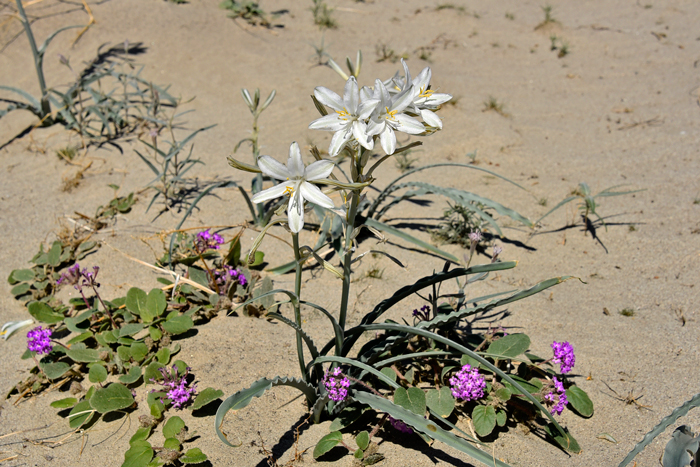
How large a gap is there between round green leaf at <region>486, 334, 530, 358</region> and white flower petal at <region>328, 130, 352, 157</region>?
1091 millimetres

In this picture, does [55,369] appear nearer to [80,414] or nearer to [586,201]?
[80,414]

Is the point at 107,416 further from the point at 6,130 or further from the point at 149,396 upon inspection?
the point at 6,130

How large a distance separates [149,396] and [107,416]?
0.66ft

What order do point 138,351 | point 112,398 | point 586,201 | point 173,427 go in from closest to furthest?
point 173,427
point 112,398
point 138,351
point 586,201

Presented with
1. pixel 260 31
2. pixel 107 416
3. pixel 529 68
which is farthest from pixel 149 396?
pixel 529 68

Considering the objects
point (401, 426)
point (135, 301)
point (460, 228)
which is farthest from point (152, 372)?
point (460, 228)

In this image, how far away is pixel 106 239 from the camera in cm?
306

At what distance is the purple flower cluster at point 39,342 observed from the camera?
83.8 inches

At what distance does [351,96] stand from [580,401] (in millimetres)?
1501

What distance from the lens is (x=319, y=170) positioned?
4.66 ft

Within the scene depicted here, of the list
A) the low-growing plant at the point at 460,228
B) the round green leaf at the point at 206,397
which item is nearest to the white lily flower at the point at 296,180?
the round green leaf at the point at 206,397

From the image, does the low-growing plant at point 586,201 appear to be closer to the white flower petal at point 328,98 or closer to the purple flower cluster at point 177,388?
the white flower petal at point 328,98

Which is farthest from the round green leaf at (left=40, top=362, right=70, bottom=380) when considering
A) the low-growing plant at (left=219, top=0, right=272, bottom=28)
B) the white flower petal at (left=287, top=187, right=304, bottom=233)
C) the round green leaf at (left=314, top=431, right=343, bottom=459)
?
the low-growing plant at (left=219, top=0, right=272, bottom=28)

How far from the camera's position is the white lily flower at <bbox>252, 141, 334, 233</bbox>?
140 cm
